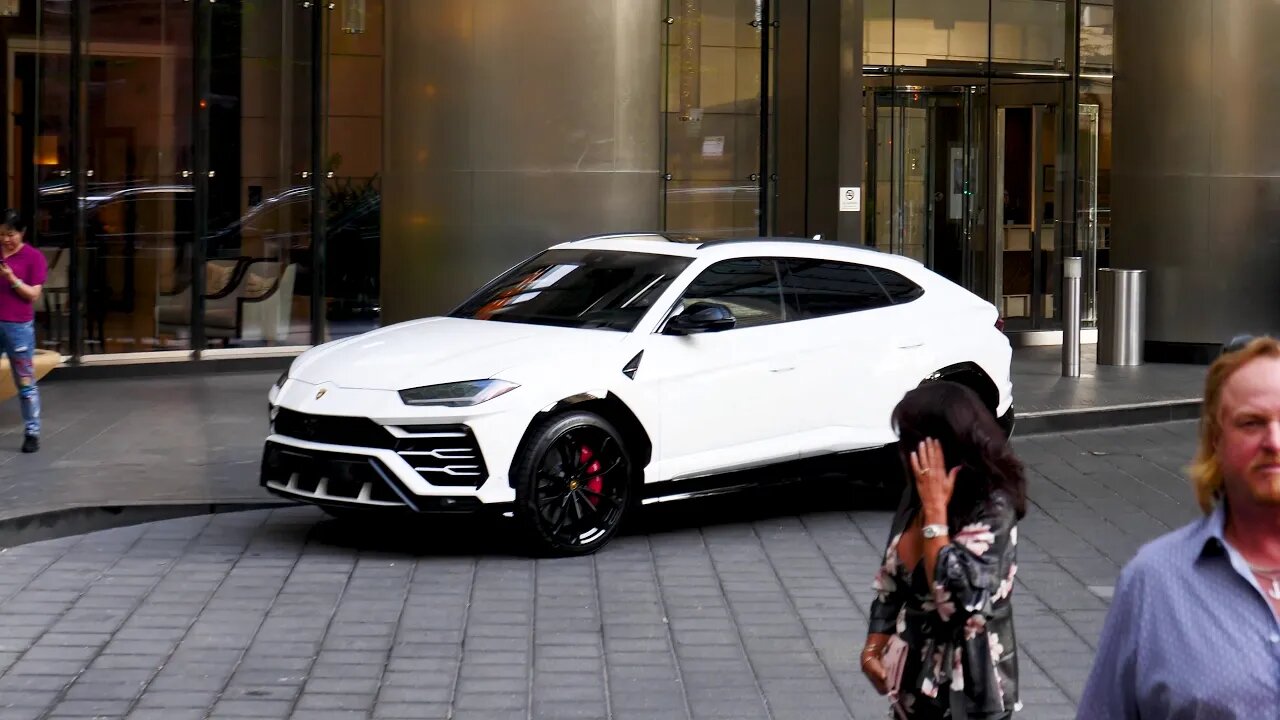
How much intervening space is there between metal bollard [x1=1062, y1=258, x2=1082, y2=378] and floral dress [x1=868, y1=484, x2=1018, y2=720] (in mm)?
13645

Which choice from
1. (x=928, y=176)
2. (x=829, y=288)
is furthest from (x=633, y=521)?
(x=928, y=176)

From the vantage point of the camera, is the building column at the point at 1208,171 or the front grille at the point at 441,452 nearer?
the front grille at the point at 441,452

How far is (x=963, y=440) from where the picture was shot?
14.0 feet

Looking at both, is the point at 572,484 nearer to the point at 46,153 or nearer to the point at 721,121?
the point at 46,153

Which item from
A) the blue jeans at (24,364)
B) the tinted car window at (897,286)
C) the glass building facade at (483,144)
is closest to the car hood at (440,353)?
the tinted car window at (897,286)

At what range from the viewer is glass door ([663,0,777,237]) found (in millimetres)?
19984

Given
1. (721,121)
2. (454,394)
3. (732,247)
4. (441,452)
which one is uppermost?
(721,121)

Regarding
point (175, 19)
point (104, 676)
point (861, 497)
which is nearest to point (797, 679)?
point (104, 676)

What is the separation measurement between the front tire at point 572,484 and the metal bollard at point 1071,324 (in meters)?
9.08

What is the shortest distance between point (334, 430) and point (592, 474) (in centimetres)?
133

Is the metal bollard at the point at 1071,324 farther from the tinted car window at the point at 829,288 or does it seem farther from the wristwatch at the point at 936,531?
the wristwatch at the point at 936,531

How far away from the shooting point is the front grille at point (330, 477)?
901 cm

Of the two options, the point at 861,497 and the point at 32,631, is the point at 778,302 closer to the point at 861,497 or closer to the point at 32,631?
the point at 861,497

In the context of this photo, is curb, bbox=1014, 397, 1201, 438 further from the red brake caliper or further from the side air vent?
the red brake caliper
